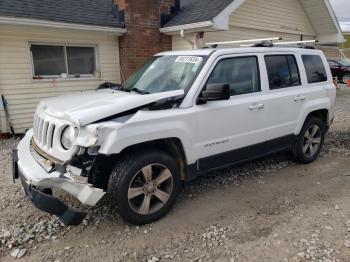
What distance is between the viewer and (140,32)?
950cm

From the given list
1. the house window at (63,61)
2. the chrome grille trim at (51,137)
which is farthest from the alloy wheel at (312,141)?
the house window at (63,61)

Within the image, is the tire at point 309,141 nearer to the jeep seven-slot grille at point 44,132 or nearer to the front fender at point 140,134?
the front fender at point 140,134

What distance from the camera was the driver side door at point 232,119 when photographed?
3719mm

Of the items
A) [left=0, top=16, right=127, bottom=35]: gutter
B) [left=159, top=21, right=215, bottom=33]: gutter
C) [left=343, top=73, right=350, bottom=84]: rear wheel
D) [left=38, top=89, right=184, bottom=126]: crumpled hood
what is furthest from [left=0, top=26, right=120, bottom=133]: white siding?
[left=343, top=73, right=350, bottom=84]: rear wheel

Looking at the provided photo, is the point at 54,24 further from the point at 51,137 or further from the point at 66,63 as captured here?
the point at 51,137

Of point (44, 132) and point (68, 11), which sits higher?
point (68, 11)

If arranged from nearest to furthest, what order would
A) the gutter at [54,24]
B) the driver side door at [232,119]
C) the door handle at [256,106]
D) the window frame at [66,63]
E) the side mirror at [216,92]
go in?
1. the side mirror at [216,92]
2. the driver side door at [232,119]
3. the door handle at [256,106]
4. the gutter at [54,24]
5. the window frame at [66,63]

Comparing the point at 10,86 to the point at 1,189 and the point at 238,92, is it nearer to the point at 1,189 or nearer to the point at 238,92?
the point at 1,189

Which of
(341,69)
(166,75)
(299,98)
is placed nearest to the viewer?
(166,75)

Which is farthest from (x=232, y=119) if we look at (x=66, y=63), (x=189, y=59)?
(x=66, y=63)

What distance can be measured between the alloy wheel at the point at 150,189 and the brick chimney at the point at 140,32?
6584 mm

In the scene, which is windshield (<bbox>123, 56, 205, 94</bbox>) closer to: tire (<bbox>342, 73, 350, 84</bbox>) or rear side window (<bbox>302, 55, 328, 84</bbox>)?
rear side window (<bbox>302, 55, 328, 84</bbox>)

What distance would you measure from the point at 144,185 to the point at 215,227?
899 mm

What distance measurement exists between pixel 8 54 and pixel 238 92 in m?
6.38
